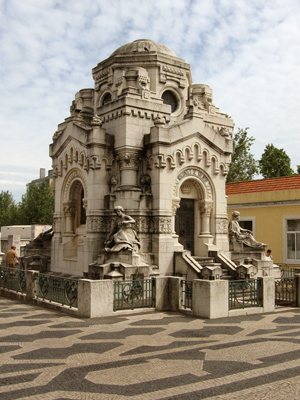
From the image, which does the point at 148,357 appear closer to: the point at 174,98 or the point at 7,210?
the point at 174,98

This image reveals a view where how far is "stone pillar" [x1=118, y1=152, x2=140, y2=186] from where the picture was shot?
16734 mm

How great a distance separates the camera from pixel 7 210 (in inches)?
2164

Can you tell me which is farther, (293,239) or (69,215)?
(293,239)

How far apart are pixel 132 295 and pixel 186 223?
6396 mm

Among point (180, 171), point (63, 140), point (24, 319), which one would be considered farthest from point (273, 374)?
point (63, 140)

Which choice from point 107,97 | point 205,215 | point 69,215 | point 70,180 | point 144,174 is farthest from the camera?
point 107,97

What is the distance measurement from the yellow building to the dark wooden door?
7.44 m

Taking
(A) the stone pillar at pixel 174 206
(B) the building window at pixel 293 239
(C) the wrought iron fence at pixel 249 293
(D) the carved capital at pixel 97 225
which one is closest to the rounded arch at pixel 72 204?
(D) the carved capital at pixel 97 225

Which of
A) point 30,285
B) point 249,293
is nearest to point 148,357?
point 249,293

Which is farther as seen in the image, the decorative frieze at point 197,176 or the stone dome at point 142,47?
the stone dome at point 142,47

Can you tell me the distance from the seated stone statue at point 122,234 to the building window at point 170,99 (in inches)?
257

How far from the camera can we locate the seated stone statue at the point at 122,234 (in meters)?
14.9

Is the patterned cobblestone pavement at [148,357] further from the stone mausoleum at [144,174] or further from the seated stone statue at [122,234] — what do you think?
the stone mausoleum at [144,174]

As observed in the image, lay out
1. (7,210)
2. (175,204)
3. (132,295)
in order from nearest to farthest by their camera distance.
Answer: (132,295) < (175,204) < (7,210)
